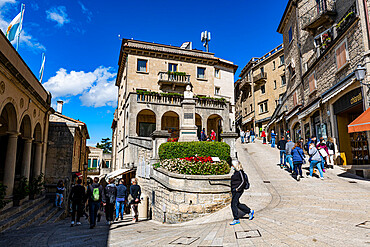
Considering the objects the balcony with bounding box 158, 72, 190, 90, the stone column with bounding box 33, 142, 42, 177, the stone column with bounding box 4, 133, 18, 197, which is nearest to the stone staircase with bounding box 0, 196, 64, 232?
the stone column with bounding box 4, 133, 18, 197

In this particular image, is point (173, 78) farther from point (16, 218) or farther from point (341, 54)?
point (16, 218)

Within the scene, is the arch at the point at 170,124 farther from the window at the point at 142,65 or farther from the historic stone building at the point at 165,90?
the window at the point at 142,65

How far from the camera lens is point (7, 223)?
7426mm

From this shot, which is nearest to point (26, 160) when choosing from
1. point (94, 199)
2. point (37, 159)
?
point (37, 159)

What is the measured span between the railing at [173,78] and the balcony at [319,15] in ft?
39.7

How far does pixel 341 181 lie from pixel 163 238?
8.59 metres

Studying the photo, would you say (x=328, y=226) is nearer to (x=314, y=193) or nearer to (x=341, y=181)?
(x=314, y=193)

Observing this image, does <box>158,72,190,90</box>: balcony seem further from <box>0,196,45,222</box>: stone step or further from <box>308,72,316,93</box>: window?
<box>0,196,45,222</box>: stone step

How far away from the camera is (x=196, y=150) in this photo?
37.5ft

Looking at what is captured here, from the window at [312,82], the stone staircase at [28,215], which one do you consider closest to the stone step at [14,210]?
the stone staircase at [28,215]

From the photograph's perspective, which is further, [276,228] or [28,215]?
[28,215]

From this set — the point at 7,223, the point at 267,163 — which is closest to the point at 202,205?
the point at 7,223

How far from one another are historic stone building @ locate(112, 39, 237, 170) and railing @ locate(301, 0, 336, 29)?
10.2 meters

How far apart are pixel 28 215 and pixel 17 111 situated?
4201mm
